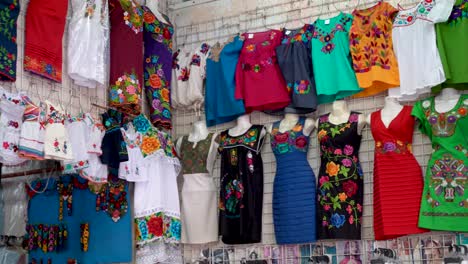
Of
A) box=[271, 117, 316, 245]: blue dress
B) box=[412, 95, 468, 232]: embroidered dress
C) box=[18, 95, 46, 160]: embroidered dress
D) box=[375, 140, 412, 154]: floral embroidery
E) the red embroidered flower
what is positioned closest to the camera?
box=[18, 95, 46, 160]: embroidered dress

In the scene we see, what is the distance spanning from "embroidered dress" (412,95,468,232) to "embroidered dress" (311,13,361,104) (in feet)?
2.27

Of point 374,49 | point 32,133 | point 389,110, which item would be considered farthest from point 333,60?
point 32,133

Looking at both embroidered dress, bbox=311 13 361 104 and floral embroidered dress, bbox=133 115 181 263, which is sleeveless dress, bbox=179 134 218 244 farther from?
embroidered dress, bbox=311 13 361 104

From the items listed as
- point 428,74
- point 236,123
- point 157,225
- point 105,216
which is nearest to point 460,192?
point 428,74

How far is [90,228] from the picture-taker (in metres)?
5.58

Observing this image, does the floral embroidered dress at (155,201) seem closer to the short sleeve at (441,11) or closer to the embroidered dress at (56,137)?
the embroidered dress at (56,137)

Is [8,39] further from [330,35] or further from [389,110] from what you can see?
[389,110]

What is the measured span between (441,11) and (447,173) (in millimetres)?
1149

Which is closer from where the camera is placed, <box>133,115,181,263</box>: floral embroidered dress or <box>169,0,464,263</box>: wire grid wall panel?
<box>169,0,464,263</box>: wire grid wall panel

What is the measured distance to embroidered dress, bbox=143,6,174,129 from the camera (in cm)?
590

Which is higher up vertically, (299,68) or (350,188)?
(299,68)

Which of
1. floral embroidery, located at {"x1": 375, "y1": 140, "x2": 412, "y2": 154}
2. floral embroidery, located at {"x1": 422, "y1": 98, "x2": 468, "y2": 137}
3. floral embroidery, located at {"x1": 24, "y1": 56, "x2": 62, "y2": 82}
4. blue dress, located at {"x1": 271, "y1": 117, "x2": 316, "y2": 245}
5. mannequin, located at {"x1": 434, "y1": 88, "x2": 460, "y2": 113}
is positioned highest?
floral embroidery, located at {"x1": 24, "y1": 56, "x2": 62, "y2": 82}

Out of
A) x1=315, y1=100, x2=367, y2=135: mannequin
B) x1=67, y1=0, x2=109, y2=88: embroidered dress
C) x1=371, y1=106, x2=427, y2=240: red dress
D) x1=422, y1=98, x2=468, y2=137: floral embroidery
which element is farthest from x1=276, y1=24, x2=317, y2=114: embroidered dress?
x1=67, y1=0, x2=109, y2=88: embroidered dress

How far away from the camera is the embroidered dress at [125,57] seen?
5430mm
